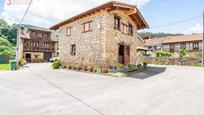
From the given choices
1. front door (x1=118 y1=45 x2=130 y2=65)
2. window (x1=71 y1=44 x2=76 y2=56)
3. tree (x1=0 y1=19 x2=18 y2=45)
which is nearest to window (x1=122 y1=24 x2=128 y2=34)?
front door (x1=118 y1=45 x2=130 y2=65)

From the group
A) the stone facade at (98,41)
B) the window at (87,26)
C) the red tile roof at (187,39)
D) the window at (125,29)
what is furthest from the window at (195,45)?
the window at (87,26)

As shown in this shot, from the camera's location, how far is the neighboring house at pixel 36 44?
41.1 meters

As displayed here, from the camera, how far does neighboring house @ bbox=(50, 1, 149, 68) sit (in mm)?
15422

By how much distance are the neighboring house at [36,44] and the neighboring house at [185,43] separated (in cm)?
3026

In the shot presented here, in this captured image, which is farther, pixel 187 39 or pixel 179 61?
pixel 187 39

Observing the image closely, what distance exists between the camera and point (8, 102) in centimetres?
Result: 695

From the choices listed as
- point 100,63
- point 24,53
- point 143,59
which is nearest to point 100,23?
point 100,63

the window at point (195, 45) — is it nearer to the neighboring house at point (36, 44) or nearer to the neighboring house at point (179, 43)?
the neighboring house at point (179, 43)

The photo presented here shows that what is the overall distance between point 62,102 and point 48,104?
542 mm

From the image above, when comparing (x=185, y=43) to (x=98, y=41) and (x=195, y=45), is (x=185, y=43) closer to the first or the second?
(x=195, y=45)

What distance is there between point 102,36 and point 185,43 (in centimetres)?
3394

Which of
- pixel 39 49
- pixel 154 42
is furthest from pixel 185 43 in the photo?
pixel 39 49

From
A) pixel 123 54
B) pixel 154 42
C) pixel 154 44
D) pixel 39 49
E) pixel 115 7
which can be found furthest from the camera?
pixel 154 42

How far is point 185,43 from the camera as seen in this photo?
42.5 meters
